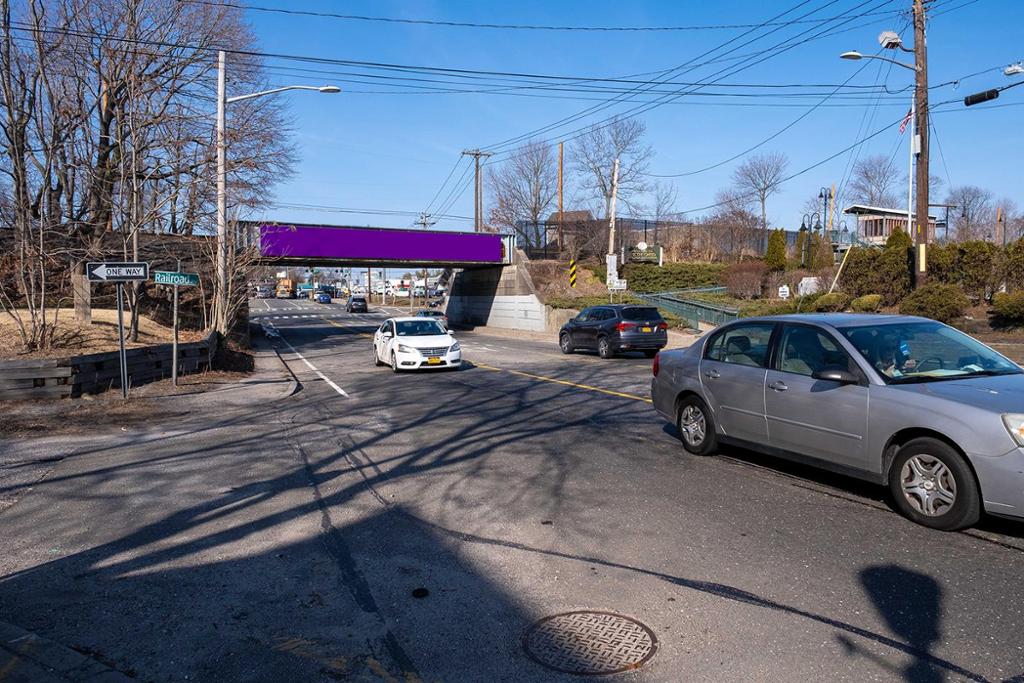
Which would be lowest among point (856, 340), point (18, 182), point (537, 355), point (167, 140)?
point (537, 355)

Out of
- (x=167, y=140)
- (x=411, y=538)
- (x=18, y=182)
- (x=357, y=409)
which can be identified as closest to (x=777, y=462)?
(x=411, y=538)

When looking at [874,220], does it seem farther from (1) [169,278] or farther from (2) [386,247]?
(1) [169,278]

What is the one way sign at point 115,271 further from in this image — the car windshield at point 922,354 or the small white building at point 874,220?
the small white building at point 874,220

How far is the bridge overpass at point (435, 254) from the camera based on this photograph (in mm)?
39344

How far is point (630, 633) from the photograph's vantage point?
4.21m

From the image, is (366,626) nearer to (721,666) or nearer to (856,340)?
(721,666)

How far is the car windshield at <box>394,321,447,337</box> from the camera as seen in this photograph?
2105cm

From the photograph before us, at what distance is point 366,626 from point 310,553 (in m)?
1.38

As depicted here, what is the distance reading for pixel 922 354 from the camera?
6.58m

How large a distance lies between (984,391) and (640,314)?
18.4m

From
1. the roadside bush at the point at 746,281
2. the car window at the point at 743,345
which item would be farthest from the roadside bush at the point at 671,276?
the car window at the point at 743,345

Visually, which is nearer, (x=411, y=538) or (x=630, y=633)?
(x=630, y=633)

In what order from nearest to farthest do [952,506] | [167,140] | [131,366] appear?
[952,506] → [131,366] → [167,140]

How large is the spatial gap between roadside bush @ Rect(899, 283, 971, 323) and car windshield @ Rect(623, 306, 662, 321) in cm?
712
